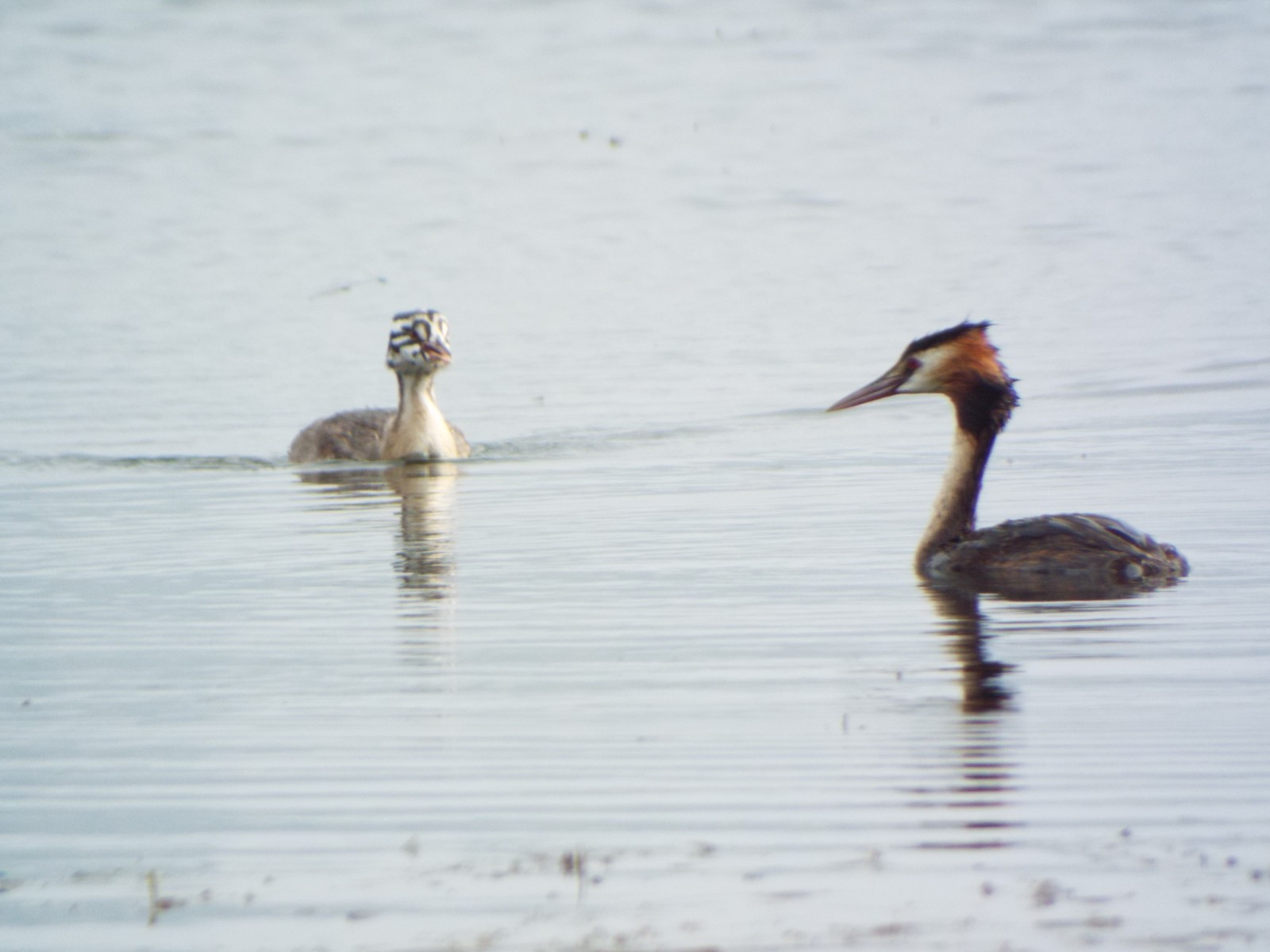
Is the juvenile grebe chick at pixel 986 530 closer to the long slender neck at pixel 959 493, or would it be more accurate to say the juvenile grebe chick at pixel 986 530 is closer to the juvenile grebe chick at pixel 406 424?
the long slender neck at pixel 959 493

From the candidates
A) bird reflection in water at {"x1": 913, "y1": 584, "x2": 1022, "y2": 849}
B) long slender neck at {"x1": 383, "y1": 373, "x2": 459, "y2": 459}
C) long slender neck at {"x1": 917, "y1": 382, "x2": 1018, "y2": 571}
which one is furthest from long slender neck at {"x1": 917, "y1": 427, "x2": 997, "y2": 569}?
long slender neck at {"x1": 383, "y1": 373, "x2": 459, "y2": 459}

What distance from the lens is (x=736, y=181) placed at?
38.1 m

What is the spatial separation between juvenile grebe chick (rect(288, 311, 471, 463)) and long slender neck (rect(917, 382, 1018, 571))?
6789mm

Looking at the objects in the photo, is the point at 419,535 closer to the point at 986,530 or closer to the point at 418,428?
the point at 986,530

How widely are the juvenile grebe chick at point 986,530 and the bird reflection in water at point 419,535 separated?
2.40 m

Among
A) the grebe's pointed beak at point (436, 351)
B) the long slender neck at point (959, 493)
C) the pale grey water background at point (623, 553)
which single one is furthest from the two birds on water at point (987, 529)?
the grebe's pointed beak at point (436, 351)

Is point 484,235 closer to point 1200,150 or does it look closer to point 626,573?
point 1200,150

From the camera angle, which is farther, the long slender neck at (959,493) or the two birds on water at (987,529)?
the long slender neck at (959,493)

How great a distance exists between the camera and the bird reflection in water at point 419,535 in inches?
411

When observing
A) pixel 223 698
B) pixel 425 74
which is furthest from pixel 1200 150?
pixel 223 698

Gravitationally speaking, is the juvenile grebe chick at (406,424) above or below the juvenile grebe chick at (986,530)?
above

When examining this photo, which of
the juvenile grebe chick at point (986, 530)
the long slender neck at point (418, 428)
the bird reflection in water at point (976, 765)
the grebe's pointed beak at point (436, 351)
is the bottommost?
the bird reflection in water at point (976, 765)

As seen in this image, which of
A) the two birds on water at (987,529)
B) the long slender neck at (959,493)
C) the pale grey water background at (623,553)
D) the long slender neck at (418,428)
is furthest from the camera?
the long slender neck at (418,428)

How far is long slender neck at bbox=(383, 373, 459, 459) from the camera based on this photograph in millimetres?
18562
